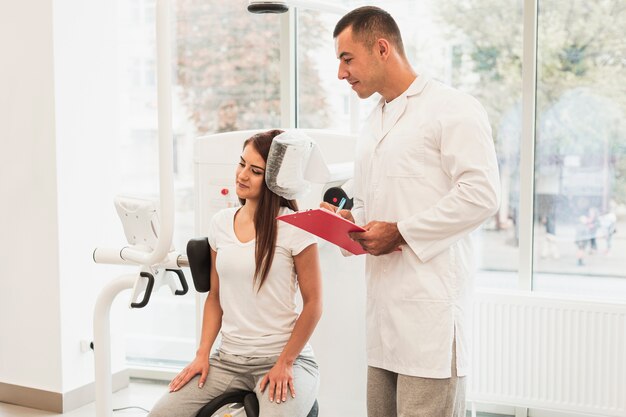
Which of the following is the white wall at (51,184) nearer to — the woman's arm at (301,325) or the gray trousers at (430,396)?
the woman's arm at (301,325)

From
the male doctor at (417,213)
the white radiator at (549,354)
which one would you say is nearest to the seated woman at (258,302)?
the male doctor at (417,213)

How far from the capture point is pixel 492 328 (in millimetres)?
3299

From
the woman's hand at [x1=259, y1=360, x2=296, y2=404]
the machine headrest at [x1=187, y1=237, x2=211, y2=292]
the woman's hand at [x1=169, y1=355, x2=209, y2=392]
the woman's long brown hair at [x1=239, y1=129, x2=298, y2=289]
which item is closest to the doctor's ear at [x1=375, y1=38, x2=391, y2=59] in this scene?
the woman's long brown hair at [x1=239, y1=129, x2=298, y2=289]

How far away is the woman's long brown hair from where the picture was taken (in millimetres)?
2184

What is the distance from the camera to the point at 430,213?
1904 mm

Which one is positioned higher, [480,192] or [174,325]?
[480,192]

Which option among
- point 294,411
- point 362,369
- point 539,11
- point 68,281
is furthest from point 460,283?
point 68,281

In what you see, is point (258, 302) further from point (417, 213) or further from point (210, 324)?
point (417, 213)

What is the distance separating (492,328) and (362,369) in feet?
2.52

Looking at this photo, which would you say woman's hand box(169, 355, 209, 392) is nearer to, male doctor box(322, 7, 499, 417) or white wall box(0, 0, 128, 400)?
male doctor box(322, 7, 499, 417)

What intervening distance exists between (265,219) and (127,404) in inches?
77.5

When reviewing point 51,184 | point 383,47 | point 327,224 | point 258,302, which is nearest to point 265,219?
point 258,302

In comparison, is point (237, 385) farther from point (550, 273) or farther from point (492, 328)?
point (550, 273)

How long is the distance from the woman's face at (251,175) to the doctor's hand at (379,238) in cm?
41
